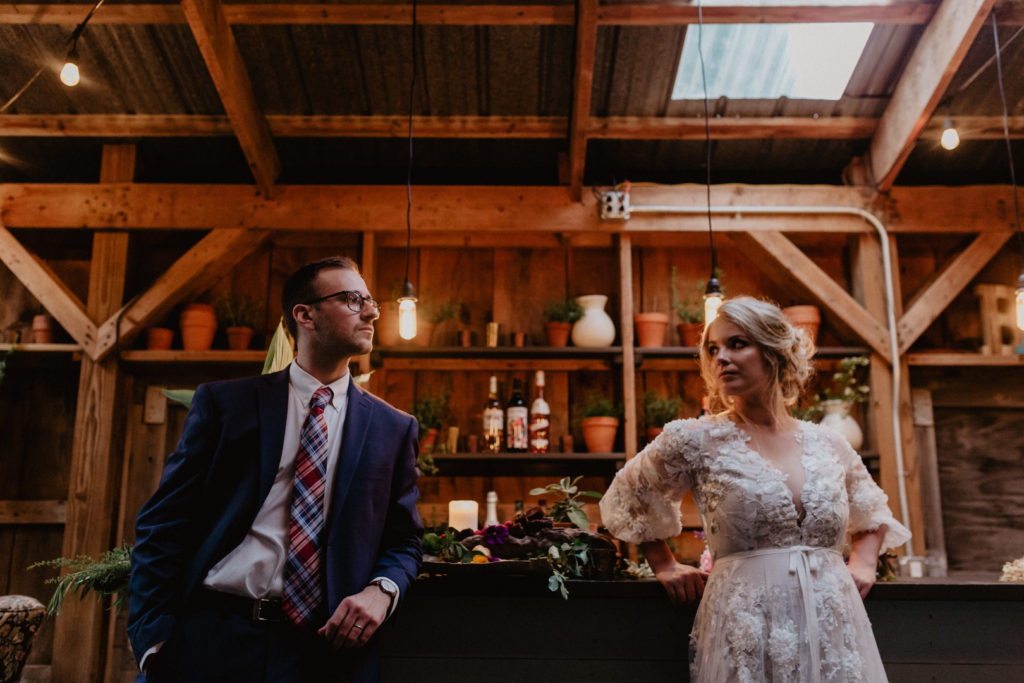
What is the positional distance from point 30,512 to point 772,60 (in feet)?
16.1

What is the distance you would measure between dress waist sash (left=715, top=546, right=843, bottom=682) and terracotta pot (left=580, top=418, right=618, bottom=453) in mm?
2516

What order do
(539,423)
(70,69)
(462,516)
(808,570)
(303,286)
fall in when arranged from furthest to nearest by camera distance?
(539,423) → (70,69) → (462,516) → (303,286) → (808,570)

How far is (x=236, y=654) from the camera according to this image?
4.95 ft

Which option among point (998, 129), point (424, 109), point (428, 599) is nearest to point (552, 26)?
point (424, 109)

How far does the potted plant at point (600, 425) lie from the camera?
14.3ft

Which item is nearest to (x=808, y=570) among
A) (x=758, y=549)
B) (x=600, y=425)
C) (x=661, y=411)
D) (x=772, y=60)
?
(x=758, y=549)

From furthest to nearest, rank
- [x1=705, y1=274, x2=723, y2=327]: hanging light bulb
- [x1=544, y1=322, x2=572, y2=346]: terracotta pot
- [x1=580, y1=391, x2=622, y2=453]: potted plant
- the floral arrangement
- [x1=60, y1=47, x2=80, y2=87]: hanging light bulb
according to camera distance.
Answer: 1. [x1=544, y1=322, x2=572, y2=346]: terracotta pot
2. [x1=580, y1=391, x2=622, y2=453]: potted plant
3. [x1=705, y1=274, x2=723, y2=327]: hanging light bulb
4. [x1=60, y1=47, x2=80, y2=87]: hanging light bulb
5. the floral arrangement

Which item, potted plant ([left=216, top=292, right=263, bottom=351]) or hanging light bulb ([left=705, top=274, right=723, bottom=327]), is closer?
hanging light bulb ([left=705, top=274, right=723, bottom=327])

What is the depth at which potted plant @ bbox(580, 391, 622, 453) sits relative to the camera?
4367 millimetres

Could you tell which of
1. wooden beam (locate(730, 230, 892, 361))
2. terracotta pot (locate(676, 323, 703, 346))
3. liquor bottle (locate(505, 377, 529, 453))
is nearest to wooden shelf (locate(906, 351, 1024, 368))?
wooden beam (locate(730, 230, 892, 361))

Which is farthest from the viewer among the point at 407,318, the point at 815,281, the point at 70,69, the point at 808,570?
the point at 815,281

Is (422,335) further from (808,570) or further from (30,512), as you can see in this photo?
(808,570)

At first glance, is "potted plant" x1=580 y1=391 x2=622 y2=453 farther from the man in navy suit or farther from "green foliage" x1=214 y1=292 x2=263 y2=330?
the man in navy suit

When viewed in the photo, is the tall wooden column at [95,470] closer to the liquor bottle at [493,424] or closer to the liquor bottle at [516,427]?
the liquor bottle at [493,424]
